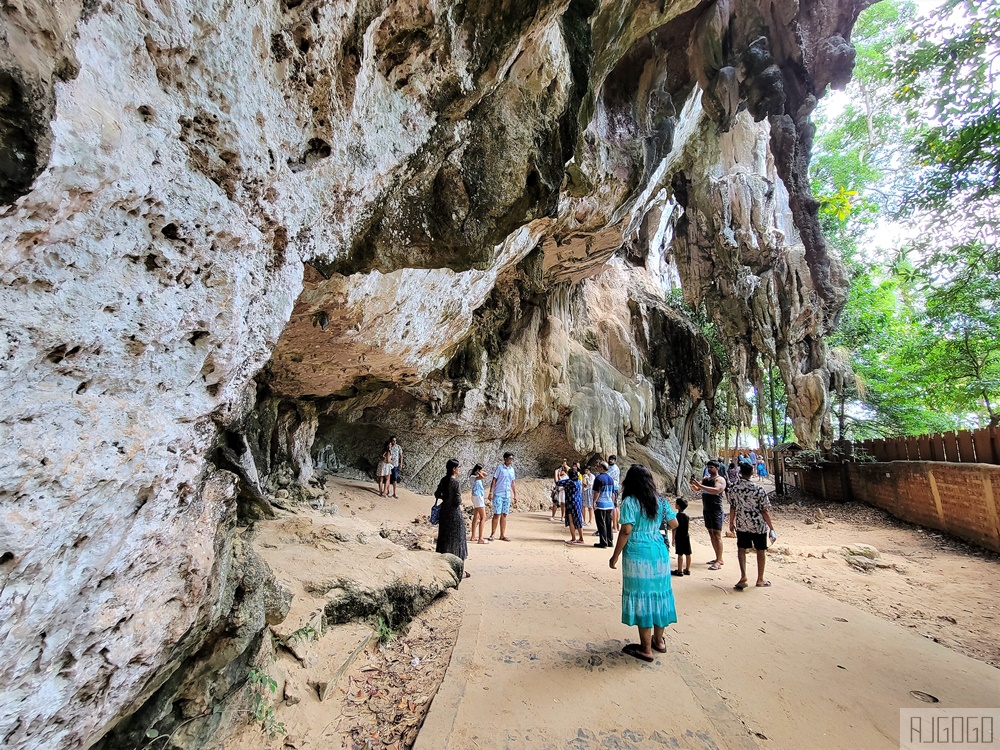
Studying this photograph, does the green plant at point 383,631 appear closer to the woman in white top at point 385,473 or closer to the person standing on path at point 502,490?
the person standing on path at point 502,490

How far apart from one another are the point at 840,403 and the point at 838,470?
2.23 m

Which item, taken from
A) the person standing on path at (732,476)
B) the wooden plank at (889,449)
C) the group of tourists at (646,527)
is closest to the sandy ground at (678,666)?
the group of tourists at (646,527)

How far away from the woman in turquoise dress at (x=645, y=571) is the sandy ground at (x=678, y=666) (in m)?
0.20

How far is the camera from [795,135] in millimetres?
10641

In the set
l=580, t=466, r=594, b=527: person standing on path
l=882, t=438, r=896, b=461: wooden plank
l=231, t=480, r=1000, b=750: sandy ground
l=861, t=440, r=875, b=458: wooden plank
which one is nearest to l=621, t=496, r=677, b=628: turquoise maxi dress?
l=231, t=480, r=1000, b=750: sandy ground

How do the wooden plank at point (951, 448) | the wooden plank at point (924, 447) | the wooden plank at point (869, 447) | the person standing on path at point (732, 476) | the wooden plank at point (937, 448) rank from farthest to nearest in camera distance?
the wooden plank at point (869, 447) < the wooden plank at point (924, 447) < the wooden plank at point (937, 448) < the wooden plank at point (951, 448) < the person standing on path at point (732, 476)

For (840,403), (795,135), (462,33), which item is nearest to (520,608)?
(462,33)

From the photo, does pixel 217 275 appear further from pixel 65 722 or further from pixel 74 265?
pixel 65 722

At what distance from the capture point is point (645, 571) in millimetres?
3707

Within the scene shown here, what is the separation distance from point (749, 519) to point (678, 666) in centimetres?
264

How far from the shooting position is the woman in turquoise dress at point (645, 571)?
369 centimetres

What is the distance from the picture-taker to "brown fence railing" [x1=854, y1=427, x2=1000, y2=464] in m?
7.79

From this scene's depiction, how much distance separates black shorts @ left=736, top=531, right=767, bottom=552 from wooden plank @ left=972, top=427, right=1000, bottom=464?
18.0 ft

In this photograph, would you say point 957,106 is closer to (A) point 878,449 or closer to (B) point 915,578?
(B) point 915,578
